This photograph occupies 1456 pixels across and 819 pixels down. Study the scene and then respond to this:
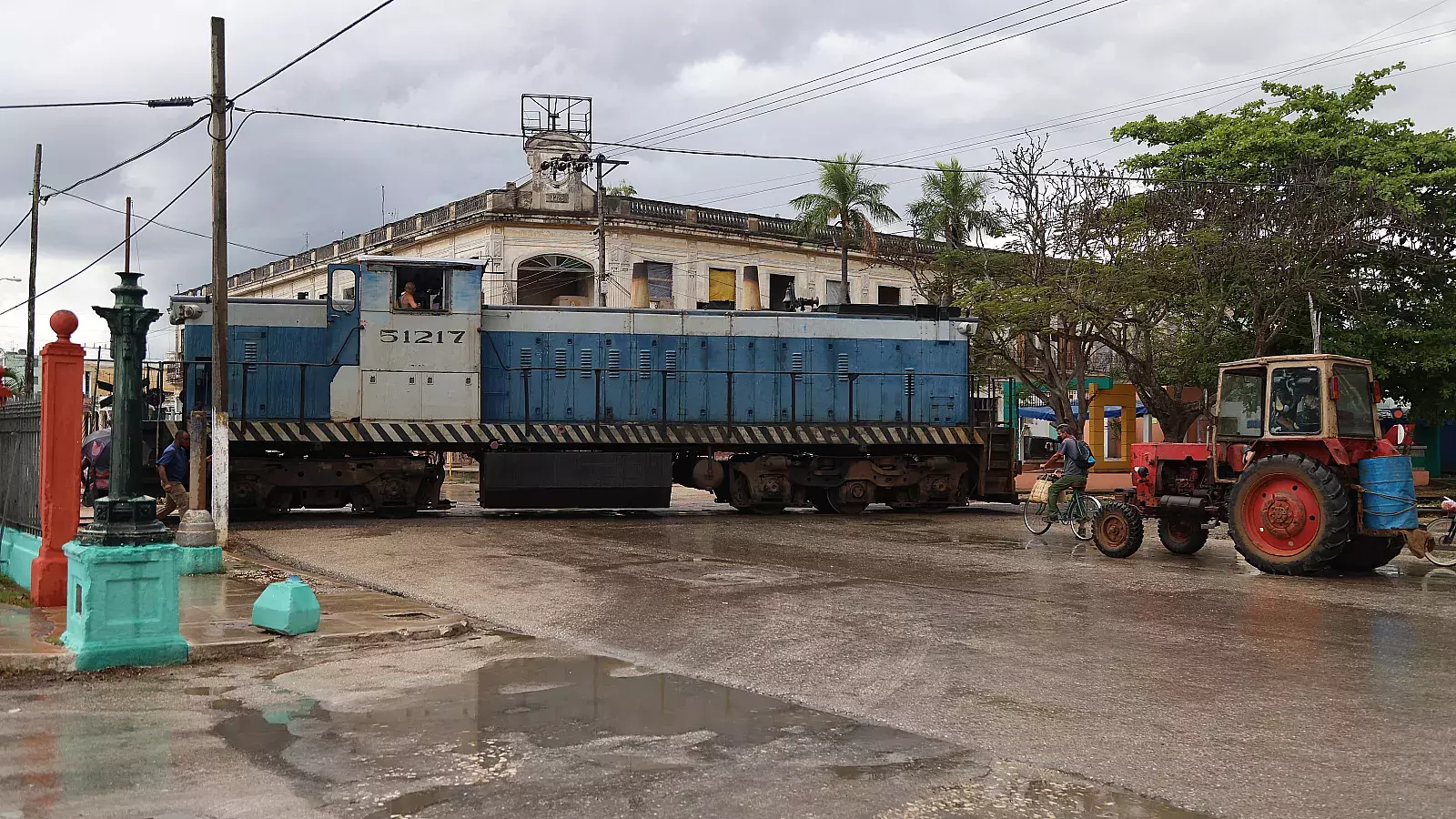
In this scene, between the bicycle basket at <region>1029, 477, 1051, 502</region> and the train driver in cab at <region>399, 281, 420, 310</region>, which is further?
the train driver in cab at <region>399, 281, 420, 310</region>

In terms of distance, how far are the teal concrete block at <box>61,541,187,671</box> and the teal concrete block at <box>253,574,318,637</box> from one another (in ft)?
2.50

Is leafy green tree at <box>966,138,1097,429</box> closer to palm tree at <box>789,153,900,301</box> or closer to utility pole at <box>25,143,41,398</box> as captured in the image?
palm tree at <box>789,153,900,301</box>

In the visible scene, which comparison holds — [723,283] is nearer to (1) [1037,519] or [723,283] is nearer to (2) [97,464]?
(1) [1037,519]

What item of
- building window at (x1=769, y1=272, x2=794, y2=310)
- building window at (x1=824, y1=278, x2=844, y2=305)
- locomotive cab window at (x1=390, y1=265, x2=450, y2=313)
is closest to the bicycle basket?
locomotive cab window at (x1=390, y1=265, x2=450, y2=313)

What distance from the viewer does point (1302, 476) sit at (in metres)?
11.8

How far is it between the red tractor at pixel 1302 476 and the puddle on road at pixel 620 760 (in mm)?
7659

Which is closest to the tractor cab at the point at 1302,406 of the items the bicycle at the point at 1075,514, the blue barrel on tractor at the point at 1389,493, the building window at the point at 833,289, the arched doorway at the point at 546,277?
the blue barrel on tractor at the point at 1389,493

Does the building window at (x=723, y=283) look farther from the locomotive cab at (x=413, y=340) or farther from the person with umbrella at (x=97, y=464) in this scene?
the person with umbrella at (x=97, y=464)

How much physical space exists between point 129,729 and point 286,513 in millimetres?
14195

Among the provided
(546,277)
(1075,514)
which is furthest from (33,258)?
(1075,514)

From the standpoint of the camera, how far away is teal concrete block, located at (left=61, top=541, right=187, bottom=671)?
7195mm

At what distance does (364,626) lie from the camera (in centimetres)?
848

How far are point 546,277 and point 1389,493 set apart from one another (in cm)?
2786

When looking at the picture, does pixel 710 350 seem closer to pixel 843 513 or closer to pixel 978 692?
pixel 843 513
